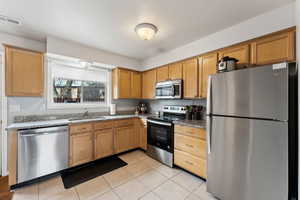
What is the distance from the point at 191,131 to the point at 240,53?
4.76ft

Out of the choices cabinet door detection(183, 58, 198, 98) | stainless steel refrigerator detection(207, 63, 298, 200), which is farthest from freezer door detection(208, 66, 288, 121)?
cabinet door detection(183, 58, 198, 98)

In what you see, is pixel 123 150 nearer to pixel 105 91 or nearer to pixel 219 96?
pixel 105 91

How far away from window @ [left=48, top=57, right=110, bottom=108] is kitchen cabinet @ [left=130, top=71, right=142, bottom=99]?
0.68m

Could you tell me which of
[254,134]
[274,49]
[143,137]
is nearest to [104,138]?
[143,137]

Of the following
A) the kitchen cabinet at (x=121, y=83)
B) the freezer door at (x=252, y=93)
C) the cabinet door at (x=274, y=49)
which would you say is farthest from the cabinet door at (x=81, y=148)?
the cabinet door at (x=274, y=49)

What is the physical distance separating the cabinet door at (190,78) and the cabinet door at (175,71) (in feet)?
0.39

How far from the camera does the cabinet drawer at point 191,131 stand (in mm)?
2088

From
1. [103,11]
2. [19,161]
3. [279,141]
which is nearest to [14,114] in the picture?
[19,161]

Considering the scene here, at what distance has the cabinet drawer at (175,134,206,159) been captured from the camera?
6.85 ft

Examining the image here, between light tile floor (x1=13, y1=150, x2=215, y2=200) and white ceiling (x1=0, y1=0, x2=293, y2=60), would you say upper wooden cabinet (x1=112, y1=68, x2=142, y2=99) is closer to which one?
white ceiling (x1=0, y1=0, x2=293, y2=60)

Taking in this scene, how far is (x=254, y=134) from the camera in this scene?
1381 mm

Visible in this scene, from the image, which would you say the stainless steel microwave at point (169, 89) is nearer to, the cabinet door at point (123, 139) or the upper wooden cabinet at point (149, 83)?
the upper wooden cabinet at point (149, 83)

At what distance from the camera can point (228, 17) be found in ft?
6.01

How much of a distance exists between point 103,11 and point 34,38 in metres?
1.77
